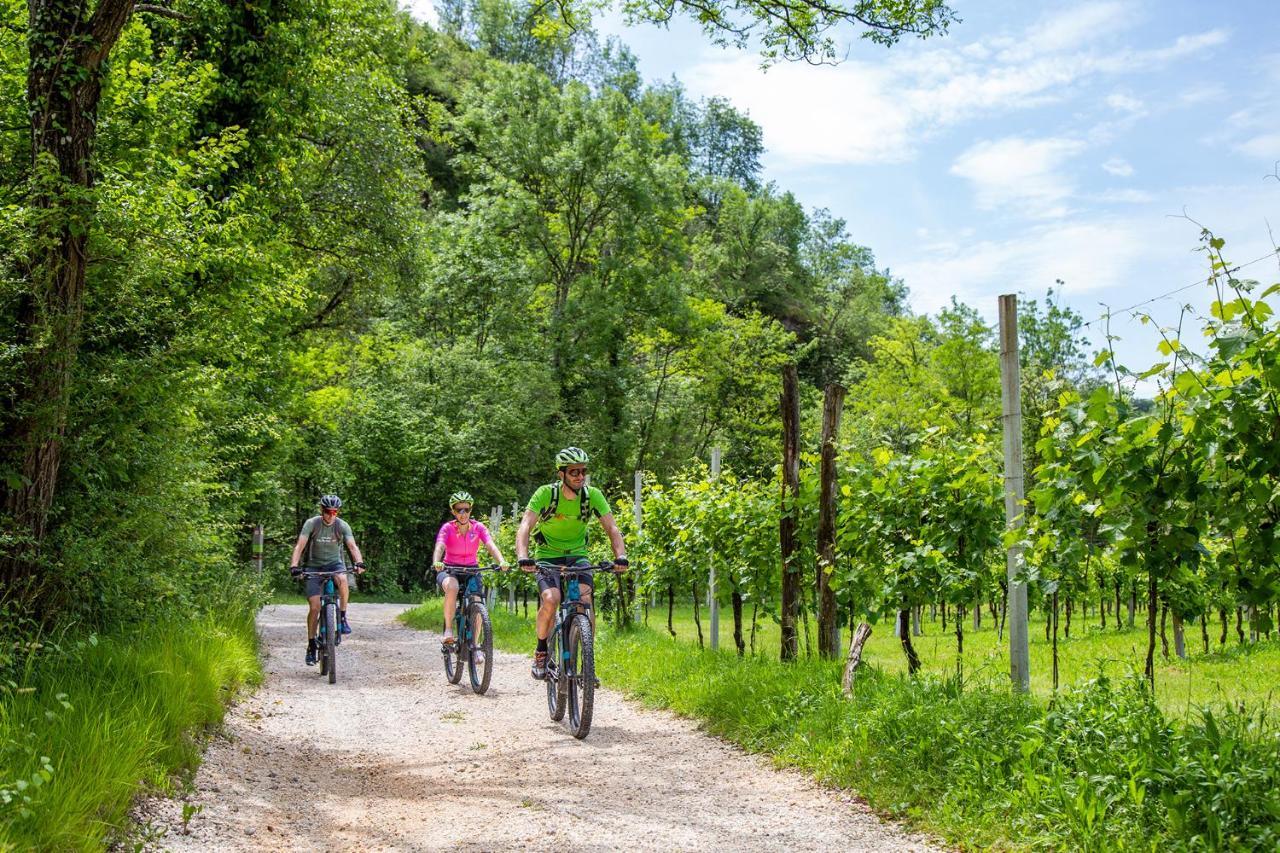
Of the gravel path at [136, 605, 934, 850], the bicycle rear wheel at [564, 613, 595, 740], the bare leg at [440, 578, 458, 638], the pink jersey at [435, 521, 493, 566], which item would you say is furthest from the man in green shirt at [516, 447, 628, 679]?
the pink jersey at [435, 521, 493, 566]

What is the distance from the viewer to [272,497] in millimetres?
23938

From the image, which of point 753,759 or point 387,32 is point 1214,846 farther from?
point 387,32

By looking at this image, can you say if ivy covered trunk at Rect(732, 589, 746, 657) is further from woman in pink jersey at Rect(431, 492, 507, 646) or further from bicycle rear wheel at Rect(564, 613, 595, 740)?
bicycle rear wheel at Rect(564, 613, 595, 740)

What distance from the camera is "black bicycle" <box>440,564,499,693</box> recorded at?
9.54 meters

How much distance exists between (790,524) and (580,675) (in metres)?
2.40

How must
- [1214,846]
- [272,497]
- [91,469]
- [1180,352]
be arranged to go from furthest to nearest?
[272,497], [91,469], [1180,352], [1214,846]

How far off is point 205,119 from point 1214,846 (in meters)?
12.7

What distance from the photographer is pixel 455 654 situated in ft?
34.1

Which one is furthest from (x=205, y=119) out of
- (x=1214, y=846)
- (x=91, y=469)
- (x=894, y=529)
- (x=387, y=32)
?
(x=1214, y=846)

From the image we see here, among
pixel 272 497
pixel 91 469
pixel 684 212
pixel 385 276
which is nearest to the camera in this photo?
pixel 91 469

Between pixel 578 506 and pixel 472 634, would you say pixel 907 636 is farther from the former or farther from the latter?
pixel 472 634

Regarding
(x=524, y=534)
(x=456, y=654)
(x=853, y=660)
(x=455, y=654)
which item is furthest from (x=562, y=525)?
(x=455, y=654)

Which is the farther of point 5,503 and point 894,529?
point 894,529

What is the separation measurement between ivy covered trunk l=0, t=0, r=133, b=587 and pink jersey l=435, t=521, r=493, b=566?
4073 millimetres
